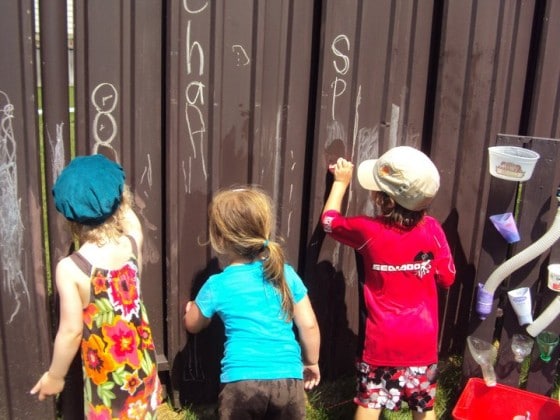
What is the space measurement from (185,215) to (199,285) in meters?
0.39

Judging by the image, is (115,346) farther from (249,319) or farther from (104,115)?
(104,115)

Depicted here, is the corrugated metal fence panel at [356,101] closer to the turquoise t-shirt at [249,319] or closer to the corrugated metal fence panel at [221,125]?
the corrugated metal fence panel at [221,125]

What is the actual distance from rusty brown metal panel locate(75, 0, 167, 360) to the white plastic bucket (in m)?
1.68

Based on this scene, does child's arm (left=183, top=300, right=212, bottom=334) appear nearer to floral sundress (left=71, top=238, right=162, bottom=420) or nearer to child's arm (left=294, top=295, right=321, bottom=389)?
floral sundress (left=71, top=238, right=162, bottom=420)

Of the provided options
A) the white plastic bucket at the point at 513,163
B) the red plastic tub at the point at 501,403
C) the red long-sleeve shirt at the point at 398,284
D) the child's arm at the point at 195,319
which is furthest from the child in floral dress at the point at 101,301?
the white plastic bucket at the point at 513,163

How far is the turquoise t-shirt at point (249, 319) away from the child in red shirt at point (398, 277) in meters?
0.57

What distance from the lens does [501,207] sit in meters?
3.54

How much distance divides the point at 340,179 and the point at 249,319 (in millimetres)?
1031

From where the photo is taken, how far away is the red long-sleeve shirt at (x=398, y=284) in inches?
121

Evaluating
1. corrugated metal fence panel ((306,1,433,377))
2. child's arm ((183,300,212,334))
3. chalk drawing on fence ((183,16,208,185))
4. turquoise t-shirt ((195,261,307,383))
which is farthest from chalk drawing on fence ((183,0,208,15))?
child's arm ((183,300,212,334))

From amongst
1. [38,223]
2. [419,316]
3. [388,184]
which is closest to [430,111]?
[388,184]

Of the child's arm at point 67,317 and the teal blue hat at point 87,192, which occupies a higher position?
the teal blue hat at point 87,192

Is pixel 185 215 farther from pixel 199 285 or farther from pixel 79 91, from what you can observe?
pixel 79 91

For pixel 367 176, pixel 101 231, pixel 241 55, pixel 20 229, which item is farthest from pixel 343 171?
pixel 20 229
